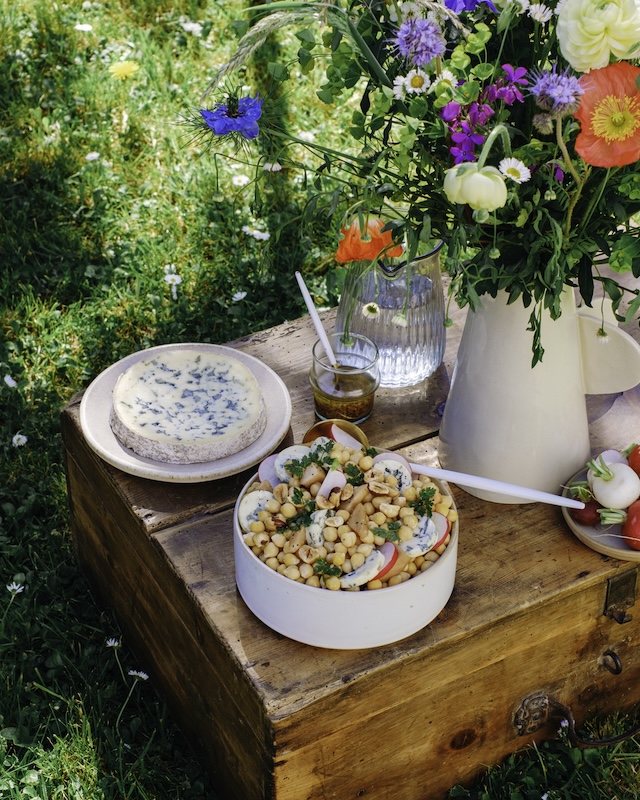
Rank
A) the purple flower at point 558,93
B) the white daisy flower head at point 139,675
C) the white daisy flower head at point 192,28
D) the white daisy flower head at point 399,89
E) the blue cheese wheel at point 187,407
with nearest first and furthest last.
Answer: the purple flower at point 558,93 < the white daisy flower head at point 399,89 < the blue cheese wheel at point 187,407 < the white daisy flower head at point 139,675 < the white daisy flower head at point 192,28

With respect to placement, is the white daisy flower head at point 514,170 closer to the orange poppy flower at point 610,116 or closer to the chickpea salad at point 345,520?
the orange poppy flower at point 610,116

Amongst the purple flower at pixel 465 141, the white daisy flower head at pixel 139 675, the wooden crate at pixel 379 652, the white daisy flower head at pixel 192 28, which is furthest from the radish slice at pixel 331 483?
the white daisy flower head at pixel 192 28

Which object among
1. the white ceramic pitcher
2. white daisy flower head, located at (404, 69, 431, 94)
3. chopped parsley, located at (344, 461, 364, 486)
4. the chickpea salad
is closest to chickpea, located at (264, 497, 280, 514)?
the chickpea salad

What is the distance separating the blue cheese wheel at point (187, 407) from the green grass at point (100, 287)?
238 mm

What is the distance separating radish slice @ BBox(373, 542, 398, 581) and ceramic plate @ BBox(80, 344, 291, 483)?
1.23 ft

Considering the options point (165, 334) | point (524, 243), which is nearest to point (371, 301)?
point (524, 243)

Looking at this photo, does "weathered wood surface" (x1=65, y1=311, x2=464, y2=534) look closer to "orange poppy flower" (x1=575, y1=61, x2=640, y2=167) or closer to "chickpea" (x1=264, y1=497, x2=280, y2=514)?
"chickpea" (x1=264, y1=497, x2=280, y2=514)

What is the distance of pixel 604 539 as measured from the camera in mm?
1516

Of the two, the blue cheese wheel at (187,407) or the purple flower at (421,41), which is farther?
the blue cheese wheel at (187,407)

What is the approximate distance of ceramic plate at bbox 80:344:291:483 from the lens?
1.59m

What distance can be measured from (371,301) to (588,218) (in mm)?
575

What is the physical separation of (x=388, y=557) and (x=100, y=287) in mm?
1849

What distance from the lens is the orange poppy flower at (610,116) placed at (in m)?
1.07

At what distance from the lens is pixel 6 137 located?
336cm
